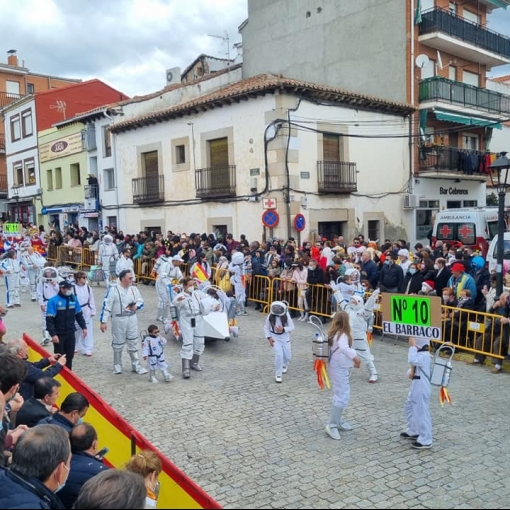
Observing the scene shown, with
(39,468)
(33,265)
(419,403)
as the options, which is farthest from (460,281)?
(33,265)

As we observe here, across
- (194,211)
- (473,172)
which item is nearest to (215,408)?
(194,211)

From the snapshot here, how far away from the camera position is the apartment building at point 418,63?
21.9 metres

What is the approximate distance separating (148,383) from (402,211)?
54.4 ft

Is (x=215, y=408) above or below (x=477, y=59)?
below

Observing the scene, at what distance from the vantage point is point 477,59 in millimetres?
25188

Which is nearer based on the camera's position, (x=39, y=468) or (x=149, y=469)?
(x=39, y=468)

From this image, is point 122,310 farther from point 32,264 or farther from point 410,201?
point 410,201

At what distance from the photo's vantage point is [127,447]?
4715mm

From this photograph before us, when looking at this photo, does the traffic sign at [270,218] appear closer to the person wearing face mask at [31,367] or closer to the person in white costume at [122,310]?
the person in white costume at [122,310]

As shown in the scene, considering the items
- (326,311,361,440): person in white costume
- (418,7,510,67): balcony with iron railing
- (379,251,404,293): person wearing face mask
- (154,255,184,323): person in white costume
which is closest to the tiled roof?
(418,7,510,67): balcony with iron railing

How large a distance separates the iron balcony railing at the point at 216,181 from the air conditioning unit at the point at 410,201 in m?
7.53

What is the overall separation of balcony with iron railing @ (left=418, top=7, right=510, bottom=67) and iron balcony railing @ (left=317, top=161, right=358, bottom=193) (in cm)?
664

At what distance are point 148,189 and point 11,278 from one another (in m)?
10.4

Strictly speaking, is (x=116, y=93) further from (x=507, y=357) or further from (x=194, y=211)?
(x=507, y=357)
